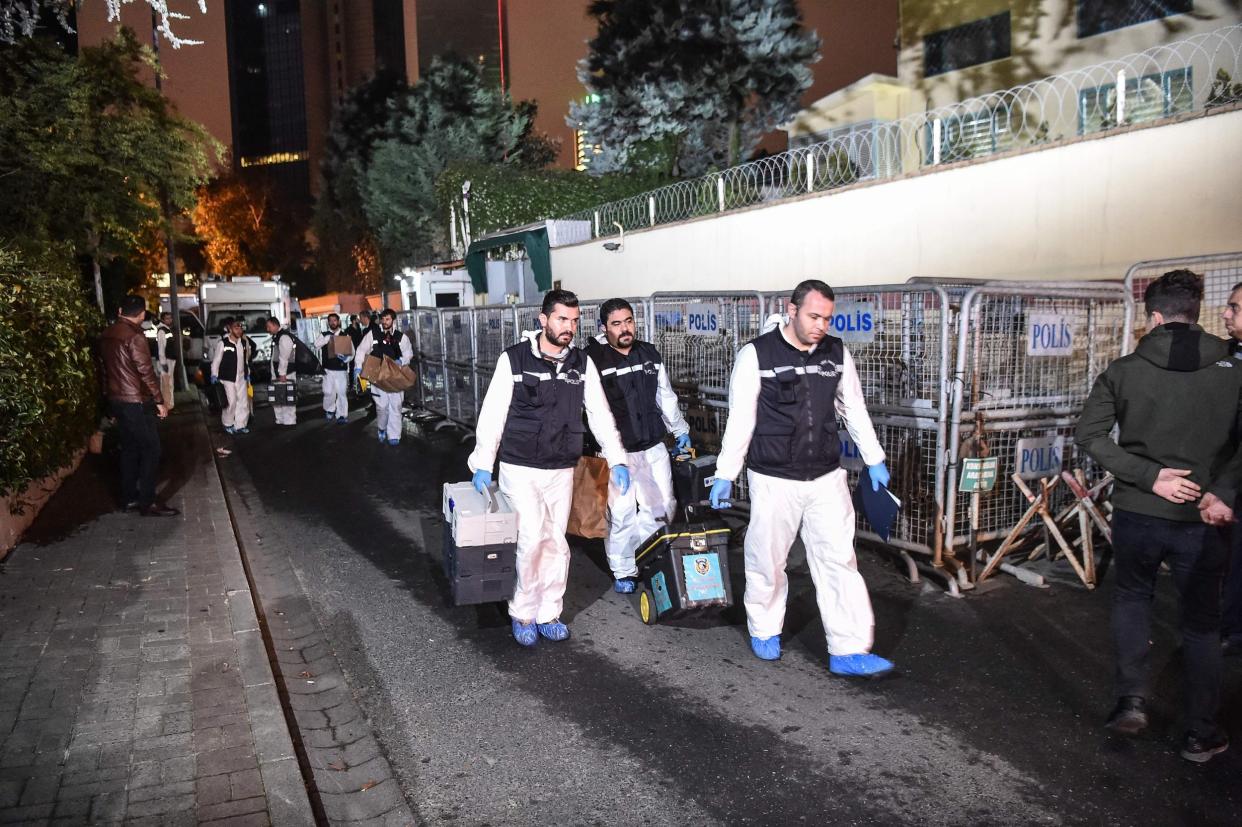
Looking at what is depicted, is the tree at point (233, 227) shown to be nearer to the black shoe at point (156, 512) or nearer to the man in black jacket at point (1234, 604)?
the black shoe at point (156, 512)

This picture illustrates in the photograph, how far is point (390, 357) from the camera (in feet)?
42.8

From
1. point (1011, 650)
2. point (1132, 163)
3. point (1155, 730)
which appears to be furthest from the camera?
point (1132, 163)

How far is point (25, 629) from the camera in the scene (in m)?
5.34

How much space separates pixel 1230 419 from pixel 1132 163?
688 centimetres

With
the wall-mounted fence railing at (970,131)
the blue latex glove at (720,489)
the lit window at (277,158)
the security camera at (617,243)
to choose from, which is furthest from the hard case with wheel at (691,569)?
the lit window at (277,158)

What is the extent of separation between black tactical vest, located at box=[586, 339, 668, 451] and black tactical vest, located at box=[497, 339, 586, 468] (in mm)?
903

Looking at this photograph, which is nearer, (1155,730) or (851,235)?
(1155,730)

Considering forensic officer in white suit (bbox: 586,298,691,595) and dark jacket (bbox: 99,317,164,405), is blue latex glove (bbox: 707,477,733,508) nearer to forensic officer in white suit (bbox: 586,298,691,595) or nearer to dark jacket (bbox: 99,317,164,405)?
forensic officer in white suit (bbox: 586,298,691,595)

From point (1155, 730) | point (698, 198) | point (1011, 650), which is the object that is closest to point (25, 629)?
point (1011, 650)

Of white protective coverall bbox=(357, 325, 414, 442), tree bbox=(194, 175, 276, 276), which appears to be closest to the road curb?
white protective coverall bbox=(357, 325, 414, 442)

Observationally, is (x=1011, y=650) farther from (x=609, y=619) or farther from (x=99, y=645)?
(x=99, y=645)

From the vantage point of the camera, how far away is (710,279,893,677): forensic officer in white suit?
468 centimetres

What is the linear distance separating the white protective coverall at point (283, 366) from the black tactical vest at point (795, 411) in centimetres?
1267

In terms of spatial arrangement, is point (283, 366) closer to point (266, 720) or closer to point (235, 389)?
point (235, 389)
